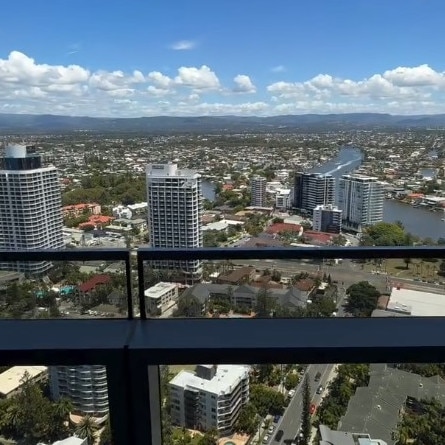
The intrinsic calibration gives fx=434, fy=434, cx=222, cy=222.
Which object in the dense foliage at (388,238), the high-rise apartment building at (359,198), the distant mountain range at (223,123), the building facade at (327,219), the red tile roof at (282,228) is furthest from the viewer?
the distant mountain range at (223,123)

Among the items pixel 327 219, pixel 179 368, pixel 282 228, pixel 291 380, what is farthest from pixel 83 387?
pixel 327 219

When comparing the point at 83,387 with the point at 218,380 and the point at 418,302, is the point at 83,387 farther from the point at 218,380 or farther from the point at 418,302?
the point at 418,302

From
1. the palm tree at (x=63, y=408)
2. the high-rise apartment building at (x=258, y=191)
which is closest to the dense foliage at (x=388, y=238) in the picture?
the palm tree at (x=63, y=408)

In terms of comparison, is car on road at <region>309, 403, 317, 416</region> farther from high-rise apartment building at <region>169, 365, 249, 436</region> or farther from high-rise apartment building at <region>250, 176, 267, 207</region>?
high-rise apartment building at <region>250, 176, 267, 207</region>

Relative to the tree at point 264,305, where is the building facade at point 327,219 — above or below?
below

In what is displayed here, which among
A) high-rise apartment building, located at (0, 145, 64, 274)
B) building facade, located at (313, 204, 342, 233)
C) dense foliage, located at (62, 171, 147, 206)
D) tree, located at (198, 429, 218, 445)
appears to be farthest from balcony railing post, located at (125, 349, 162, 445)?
dense foliage, located at (62, 171, 147, 206)

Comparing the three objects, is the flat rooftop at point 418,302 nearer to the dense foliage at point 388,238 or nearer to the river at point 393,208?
the dense foliage at point 388,238

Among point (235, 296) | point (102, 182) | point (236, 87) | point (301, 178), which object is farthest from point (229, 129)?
point (235, 296)
